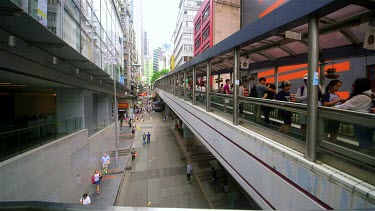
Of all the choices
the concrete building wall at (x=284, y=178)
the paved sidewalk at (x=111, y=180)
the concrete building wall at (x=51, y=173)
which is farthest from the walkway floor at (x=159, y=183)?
the concrete building wall at (x=284, y=178)

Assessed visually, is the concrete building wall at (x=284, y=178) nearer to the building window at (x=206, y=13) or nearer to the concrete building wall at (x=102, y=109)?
the concrete building wall at (x=102, y=109)

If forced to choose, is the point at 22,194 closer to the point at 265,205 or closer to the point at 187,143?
the point at 265,205

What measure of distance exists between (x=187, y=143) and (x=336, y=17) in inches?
669

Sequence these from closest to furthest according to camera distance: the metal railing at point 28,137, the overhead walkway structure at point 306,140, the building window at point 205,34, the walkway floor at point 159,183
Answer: the overhead walkway structure at point 306,140, the metal railing at point 28,137, the walkway floor at point 159,183, the building window at point 205,34

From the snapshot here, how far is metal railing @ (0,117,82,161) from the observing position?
5.39 meters

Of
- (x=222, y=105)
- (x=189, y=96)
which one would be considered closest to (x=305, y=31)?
(x=222, y=105)

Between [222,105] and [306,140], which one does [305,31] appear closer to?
[306,140]

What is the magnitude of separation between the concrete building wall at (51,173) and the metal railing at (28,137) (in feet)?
0.68

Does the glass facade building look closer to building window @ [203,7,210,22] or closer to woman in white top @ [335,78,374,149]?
woman in white top @ [335,78,374,149]

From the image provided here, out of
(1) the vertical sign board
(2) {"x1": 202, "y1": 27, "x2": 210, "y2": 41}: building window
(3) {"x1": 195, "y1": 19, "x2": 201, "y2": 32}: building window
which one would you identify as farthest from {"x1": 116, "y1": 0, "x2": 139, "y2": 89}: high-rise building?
(1) the vertical sign board

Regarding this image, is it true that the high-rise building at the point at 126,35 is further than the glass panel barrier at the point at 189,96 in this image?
Yes

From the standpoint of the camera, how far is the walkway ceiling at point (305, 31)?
2.76m

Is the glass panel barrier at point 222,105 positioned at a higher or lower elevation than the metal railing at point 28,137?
higher

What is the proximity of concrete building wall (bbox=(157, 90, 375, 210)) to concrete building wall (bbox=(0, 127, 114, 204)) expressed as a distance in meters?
6.32
